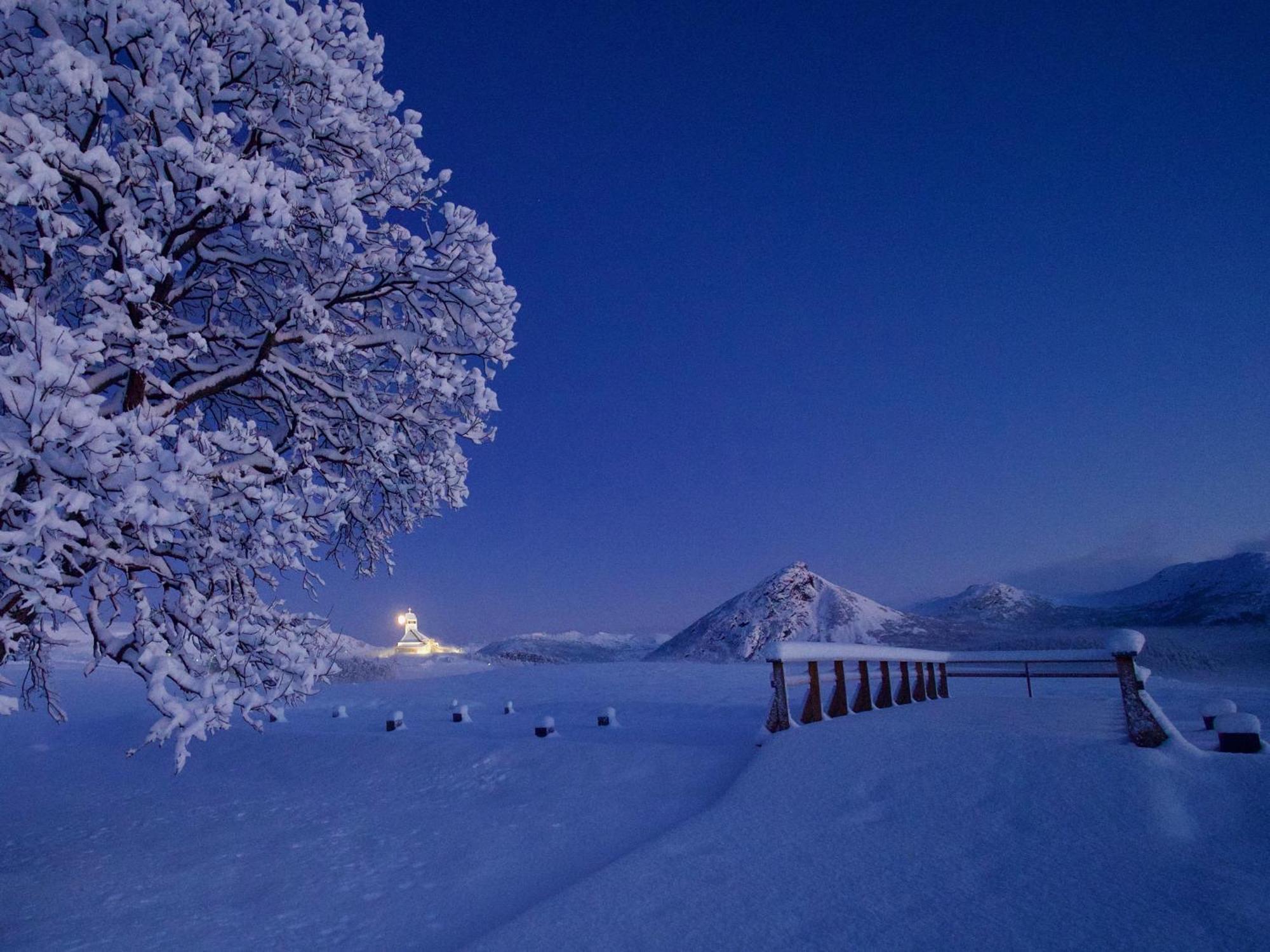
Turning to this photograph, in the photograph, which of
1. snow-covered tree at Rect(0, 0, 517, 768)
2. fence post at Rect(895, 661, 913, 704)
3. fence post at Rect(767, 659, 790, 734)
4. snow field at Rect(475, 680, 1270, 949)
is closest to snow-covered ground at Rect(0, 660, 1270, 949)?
snow field at Rect(475, 680, 1270, 949)

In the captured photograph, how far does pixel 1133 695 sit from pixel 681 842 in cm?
362

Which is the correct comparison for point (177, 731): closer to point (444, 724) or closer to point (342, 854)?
point (342, 854)

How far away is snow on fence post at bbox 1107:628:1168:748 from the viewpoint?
16.1ft

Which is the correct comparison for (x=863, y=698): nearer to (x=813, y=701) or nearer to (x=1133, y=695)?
(x=813, y=701)

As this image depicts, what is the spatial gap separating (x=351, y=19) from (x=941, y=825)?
901cm

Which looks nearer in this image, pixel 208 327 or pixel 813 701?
pixel 208 327

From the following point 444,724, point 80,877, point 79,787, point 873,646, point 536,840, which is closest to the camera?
point 536,840

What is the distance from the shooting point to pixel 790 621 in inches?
1137

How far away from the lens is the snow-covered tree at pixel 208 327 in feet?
14.0

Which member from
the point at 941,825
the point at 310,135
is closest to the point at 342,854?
the point at 941,825

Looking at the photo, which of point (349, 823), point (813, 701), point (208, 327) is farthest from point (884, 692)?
point (208, 327)

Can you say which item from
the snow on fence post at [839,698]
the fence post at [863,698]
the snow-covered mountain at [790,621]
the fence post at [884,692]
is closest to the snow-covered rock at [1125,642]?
the snow on fence post at [839,698]

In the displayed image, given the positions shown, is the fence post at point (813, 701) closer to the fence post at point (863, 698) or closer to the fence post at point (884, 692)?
the fence post at point (863, 698)

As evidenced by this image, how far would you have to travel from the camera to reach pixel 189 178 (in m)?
5.34
